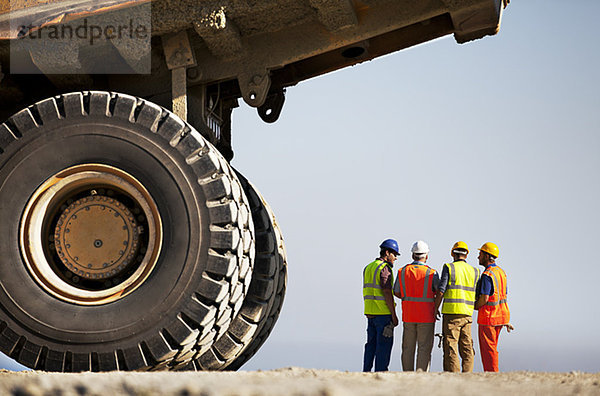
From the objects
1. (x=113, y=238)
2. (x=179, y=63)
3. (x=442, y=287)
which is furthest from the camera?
(x=442, y=287)

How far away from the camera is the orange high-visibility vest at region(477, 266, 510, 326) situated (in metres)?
7.77

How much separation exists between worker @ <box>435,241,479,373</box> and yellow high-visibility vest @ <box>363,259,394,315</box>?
24.0 inches

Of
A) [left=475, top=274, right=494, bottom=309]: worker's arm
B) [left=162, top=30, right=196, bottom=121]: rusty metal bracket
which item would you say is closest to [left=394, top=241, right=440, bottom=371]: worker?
[left=475, top=274, right=494, bottom=309]: worker's arm

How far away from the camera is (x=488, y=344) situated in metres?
7.74

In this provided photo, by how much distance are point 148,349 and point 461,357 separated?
14.8ft

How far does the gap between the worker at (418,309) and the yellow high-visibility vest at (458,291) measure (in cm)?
15

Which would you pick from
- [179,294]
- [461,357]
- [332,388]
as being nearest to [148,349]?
[179,294]

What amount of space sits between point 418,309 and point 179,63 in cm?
395

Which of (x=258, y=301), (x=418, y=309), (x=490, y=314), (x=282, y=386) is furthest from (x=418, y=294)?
(x=282, y=386)

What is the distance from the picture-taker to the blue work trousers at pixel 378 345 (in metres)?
7.59

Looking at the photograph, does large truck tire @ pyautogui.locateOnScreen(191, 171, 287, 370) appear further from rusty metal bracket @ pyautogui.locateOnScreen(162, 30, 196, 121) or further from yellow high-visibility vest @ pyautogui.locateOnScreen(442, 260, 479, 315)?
yellow high-visibility vest @ pyautogui.locateOnScreen(442, 260, 479, 315)

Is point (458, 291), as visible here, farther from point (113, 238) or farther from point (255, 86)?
point (113, 238)

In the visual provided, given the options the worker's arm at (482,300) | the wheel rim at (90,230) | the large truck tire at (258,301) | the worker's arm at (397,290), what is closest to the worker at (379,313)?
the worker's arm at (397,290)

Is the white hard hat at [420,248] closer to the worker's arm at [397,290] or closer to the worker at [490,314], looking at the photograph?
the worker's arm at [397,290]
